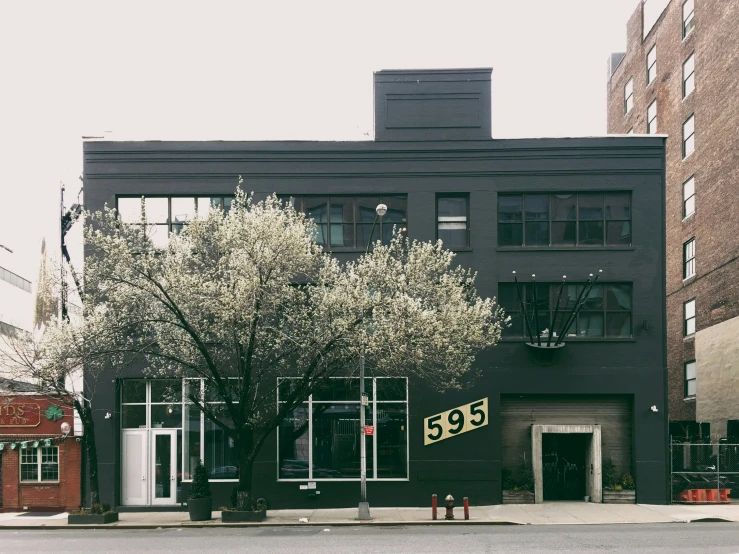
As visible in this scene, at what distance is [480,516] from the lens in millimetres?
24766

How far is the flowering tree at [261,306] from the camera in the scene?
22.4 metres

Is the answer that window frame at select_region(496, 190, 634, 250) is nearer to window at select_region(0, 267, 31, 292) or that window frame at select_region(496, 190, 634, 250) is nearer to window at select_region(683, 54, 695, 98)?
window at select_region(683, 54, 695, 98)

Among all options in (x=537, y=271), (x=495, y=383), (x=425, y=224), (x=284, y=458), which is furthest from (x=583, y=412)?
(x=284, y=458)

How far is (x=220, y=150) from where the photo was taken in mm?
28250

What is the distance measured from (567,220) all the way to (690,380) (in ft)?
53.5

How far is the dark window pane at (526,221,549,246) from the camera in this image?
93.0 ft

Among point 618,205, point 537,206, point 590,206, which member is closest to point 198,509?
point 537,206

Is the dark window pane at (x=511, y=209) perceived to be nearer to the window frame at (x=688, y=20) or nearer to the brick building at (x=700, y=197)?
the brick building at (x=700, y=197)

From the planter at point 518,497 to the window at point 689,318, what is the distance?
16.7m

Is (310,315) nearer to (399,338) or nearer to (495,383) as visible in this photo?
(399,338)

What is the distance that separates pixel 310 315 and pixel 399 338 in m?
3.26

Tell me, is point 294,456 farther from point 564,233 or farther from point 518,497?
point 564,233

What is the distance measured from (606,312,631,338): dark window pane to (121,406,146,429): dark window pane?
1551 cm

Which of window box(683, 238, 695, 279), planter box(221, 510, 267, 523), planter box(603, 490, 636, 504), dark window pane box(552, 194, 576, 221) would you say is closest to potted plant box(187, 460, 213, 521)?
planter box(221, 510, 267, 523)
